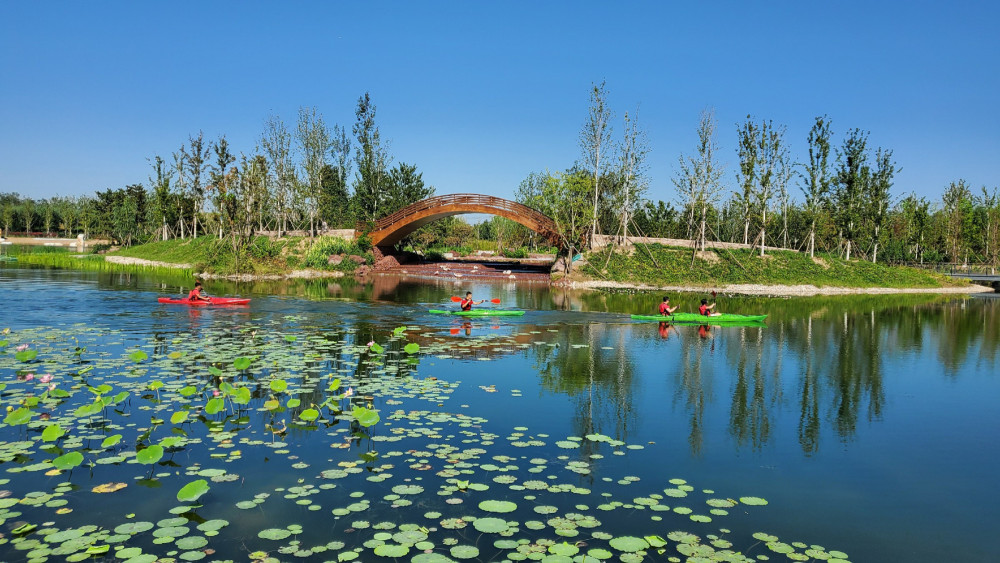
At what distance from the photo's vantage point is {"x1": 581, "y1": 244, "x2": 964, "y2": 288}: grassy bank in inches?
1784

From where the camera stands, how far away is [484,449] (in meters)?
9.13

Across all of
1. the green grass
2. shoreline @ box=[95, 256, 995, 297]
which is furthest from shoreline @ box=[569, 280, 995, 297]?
the green grass

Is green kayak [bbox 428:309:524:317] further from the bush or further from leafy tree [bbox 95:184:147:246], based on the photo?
leafy tree [bbox 95:184:147:246]

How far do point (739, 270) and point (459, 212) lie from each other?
20904 mm

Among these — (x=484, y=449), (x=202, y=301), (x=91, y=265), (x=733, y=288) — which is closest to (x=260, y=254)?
(x=91, y=265)

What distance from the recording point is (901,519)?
751 cm

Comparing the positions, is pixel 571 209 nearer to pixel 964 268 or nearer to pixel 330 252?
pixel 330 252

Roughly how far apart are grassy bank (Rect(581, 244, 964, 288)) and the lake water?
2573 cm

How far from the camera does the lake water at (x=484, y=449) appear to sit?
21.4 feet

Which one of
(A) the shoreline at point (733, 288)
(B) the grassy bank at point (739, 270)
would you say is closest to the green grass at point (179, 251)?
(A) the shoreline at point (733, 288)

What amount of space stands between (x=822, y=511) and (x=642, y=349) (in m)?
11.1

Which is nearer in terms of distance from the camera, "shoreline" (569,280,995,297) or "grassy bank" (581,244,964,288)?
"shoreline" (569,280,995,297)

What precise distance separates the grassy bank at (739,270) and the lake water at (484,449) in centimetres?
2573

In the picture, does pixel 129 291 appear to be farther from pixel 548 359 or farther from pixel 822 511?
pixel 822 511
